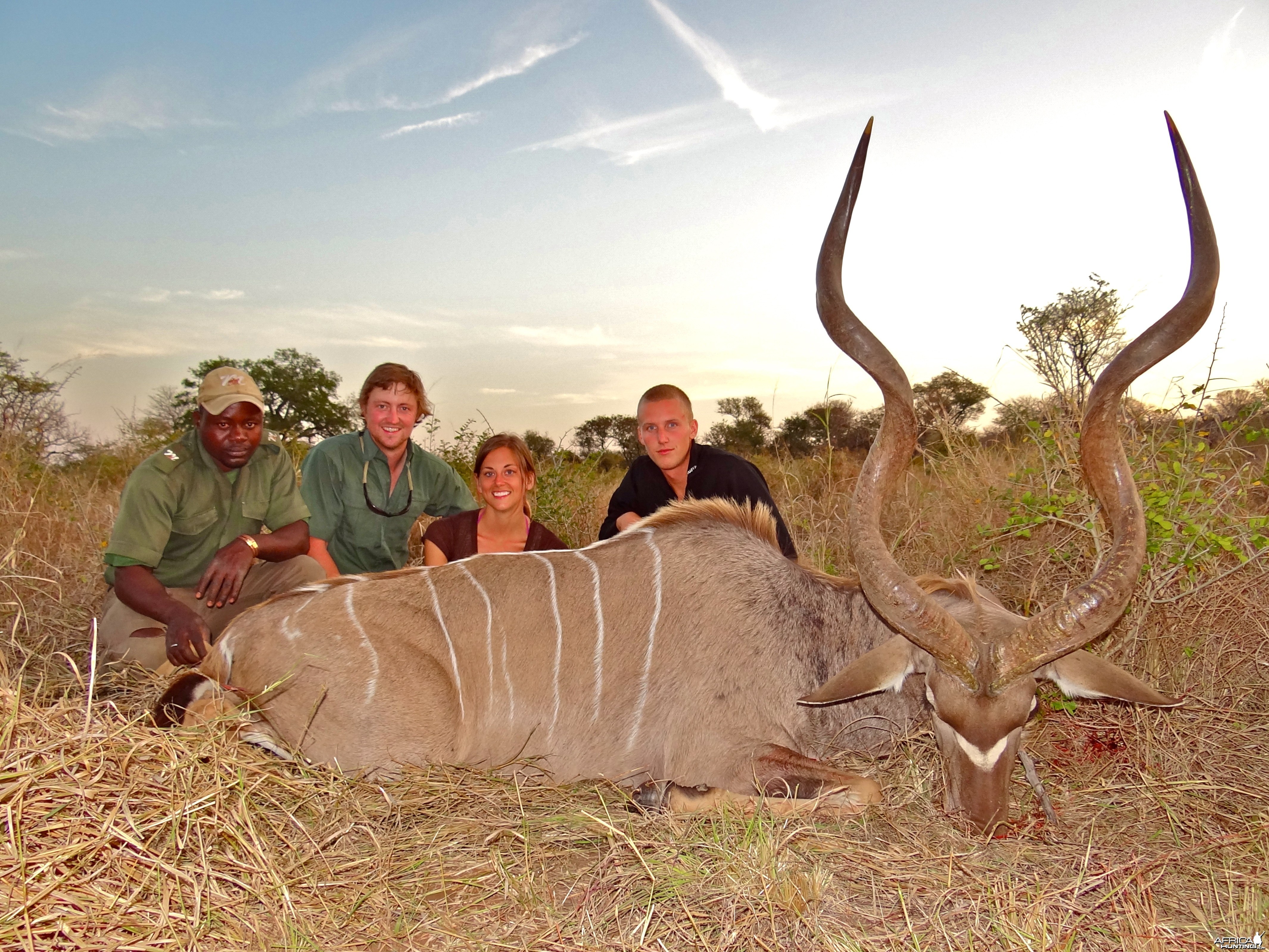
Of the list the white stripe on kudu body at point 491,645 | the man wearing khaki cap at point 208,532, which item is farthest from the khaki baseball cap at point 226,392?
the white stripe on kudu body at point 491,645

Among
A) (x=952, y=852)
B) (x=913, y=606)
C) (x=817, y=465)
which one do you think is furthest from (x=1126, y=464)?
(x=817, y=465)

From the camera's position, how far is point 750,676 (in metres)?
2.64

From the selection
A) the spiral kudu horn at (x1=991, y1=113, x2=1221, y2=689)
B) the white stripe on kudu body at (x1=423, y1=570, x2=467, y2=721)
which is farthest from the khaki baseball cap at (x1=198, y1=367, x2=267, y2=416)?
the spiral kudu horn at (x1=991, y1=113, x2=1221, y2=689)

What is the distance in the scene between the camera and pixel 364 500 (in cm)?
416

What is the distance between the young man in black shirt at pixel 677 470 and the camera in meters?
3.80

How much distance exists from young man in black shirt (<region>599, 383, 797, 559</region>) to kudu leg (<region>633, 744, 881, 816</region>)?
1.25m

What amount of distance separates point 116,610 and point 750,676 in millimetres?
2637

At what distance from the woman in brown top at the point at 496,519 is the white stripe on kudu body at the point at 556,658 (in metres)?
0.90

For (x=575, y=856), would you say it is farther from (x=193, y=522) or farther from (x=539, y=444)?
(x=539, y=444)

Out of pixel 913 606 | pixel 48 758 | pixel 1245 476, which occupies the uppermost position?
pixel 1245 476

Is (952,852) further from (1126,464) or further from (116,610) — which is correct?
(116,610)

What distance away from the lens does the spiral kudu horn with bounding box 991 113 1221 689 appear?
2.21 meters

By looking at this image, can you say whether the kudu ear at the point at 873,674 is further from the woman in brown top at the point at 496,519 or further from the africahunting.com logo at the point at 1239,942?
the woman in brown top at the point at 496,519

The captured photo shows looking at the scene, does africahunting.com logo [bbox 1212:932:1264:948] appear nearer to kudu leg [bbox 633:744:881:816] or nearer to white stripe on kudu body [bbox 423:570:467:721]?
kudu leg [bbox 633:744:881:816]
